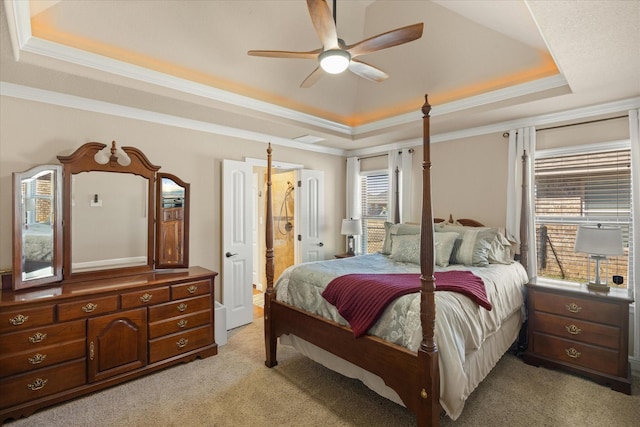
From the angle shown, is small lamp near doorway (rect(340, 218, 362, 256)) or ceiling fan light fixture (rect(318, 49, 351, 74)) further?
small lamp near doorway (rect(340, 218, 362, 256))

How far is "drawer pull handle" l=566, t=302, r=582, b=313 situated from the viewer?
2.62 metres

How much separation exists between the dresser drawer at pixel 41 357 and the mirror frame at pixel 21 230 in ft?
1.66

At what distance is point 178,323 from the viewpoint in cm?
285

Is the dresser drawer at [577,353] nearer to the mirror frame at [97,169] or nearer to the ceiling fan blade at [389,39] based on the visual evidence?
the ceiling fan blade at [389,39]

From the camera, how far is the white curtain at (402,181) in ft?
14.6

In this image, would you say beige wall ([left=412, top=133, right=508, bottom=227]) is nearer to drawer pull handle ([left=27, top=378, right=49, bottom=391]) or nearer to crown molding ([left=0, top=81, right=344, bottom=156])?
crown molding ([left=0, top=81, right=344, bottom=156])

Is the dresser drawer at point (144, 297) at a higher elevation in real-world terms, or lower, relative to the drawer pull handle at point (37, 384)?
higher

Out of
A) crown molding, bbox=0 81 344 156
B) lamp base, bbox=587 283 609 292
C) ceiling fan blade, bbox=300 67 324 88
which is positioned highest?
ceiling fan blade, bbox=300 67 324 88

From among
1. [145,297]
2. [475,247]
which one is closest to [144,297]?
[145,297]

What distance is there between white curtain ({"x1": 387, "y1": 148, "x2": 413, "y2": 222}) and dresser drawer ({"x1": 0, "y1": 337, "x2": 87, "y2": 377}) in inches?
148

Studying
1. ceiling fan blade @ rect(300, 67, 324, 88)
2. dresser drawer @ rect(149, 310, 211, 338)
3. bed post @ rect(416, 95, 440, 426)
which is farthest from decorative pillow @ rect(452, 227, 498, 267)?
dresser drawer @ rect(149, 310, 211, 338)

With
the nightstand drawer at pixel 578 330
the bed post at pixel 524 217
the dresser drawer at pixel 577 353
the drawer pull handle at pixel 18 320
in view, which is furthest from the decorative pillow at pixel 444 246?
the drawer pull handle at pixel 18 320

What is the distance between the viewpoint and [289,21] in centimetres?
292

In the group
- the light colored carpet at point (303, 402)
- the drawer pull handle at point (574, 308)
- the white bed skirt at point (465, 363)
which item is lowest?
the light colored carpet at point (303, 402)
